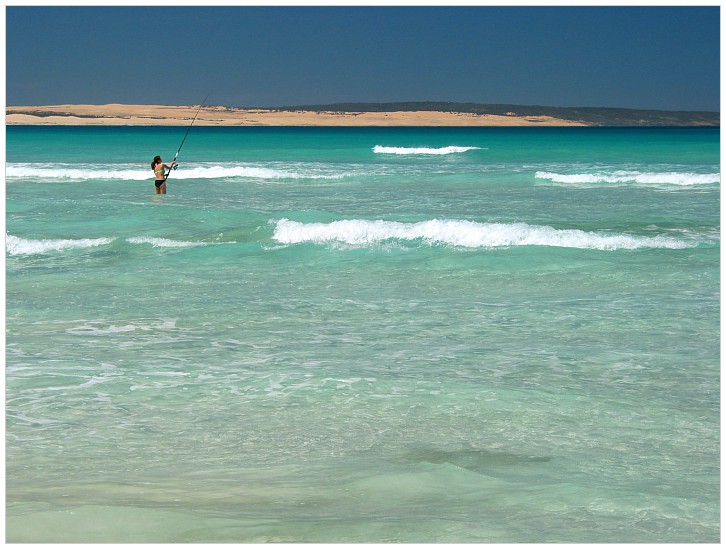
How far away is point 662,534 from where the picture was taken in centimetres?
458

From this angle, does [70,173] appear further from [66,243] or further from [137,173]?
[66,243]

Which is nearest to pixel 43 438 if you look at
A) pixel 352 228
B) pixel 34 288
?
pixel 34 288

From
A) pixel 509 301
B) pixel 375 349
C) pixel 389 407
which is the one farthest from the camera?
pixel 509 301

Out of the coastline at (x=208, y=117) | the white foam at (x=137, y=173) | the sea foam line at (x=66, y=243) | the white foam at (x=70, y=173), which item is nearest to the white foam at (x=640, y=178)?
the white foam at (x=137, y=173)

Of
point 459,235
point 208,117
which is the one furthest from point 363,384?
point 208,117

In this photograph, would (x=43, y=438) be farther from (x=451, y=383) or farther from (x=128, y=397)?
(x=451, y=383)

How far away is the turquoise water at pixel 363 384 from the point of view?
4812mm

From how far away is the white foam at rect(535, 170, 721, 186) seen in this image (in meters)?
29.3

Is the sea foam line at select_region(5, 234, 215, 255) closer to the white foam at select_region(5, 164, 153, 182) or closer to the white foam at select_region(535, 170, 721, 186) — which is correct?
the white foam at select_region(5, 164, 153, 182)

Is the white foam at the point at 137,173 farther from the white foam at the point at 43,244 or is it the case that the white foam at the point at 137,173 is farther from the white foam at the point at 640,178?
the white foam at the point at 43,244

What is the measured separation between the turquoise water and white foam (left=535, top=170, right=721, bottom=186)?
12.9m

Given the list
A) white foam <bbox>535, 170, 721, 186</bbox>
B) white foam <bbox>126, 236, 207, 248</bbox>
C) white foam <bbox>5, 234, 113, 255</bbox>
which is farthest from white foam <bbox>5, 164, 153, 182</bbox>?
white foam <bbox>126, 236, 207, 248</bbox>

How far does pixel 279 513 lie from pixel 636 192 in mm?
22947

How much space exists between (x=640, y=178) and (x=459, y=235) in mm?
16671
